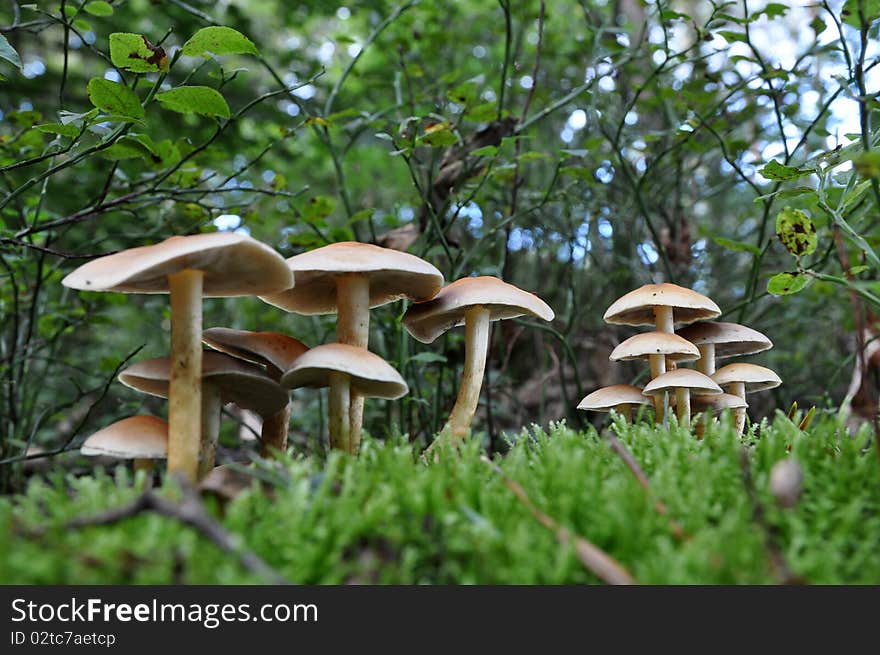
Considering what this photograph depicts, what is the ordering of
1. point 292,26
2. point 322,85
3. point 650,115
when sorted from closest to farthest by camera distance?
point 292,26 → point 650,115 → point 322,85

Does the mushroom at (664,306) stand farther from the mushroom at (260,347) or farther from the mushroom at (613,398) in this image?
the mushroom at (260,347)

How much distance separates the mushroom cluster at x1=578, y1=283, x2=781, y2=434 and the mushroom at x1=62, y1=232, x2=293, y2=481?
1121 mm

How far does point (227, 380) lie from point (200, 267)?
0.31 m

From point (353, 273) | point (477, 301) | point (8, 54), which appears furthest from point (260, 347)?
point (8, 54)

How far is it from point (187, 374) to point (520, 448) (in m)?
0.83

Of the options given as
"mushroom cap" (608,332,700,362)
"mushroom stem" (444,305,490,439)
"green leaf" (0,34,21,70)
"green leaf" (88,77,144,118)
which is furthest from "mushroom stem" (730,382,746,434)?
"green leaf" (0,34,21,70)

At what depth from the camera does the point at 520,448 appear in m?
1.57

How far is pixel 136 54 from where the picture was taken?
1639 mm

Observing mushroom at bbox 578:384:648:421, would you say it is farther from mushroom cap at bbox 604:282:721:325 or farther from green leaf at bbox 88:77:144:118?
green leaf at bbox 88:77:144:118

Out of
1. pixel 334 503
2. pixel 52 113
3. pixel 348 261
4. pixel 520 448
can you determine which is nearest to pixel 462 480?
pixel 334 503

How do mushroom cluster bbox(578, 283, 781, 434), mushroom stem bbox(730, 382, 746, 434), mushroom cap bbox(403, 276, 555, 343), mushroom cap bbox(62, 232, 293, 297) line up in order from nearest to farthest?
1. mushroom cap bbox(62, 232, 293, 297)
2. mushroom cap bbox(403, 276, 555, 343)
3. mushroom cluster bbox(578, 283, 781, 434)
4. mushroom stem bbox(730, 382, 746, 434)

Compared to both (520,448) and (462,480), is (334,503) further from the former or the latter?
(520,448)

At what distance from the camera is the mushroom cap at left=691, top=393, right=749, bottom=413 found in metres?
2.13

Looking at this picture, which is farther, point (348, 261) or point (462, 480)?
point (348, 261)
